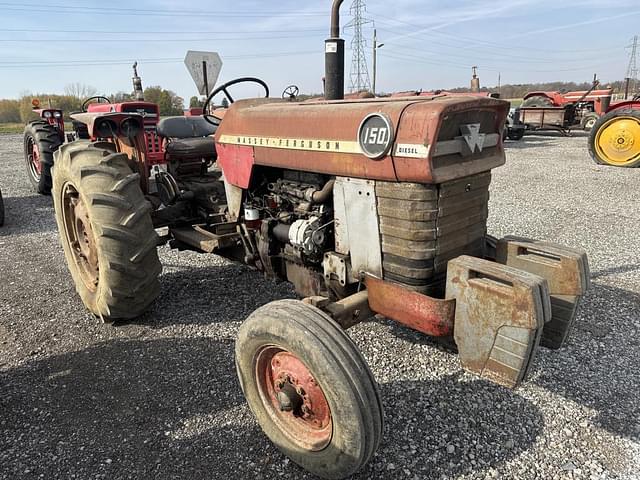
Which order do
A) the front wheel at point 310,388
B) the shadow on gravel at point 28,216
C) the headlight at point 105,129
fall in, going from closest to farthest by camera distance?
the front wheel at point 310,388
the headlight at point 105,129
the shadow on gravel at point 28,216

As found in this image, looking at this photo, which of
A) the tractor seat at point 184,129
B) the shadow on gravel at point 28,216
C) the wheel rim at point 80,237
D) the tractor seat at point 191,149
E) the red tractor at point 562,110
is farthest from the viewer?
the red tractor at point 562,110

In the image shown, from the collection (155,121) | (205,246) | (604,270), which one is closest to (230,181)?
(205,246)

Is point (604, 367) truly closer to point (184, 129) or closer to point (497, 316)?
point (497, 316)

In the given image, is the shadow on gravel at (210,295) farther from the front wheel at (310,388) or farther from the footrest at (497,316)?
the footrest at (497,316)

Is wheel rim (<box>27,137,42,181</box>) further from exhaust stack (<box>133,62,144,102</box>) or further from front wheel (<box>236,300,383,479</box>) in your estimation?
front wheel (<box>236,300,383,479</box>)

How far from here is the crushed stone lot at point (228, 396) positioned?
7.65 ft

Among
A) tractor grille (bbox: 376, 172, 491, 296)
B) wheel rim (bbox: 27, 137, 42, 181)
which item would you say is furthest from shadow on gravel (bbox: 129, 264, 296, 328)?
wheel rim (bbox: 27, 137, 42, 181)

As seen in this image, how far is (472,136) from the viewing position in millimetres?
2381

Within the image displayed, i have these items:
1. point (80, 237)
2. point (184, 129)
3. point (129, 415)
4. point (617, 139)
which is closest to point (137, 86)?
point (184, 129)

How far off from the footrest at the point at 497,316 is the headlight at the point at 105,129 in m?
3.27

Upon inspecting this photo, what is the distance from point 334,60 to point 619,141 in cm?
1061

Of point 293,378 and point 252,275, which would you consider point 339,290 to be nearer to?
point 293,378

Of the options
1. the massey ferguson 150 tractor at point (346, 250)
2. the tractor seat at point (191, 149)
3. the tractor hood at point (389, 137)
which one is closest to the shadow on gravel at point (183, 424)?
the massey ferguson 150 tractor at point (346, 250)

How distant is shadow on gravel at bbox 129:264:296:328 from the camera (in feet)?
12.5
